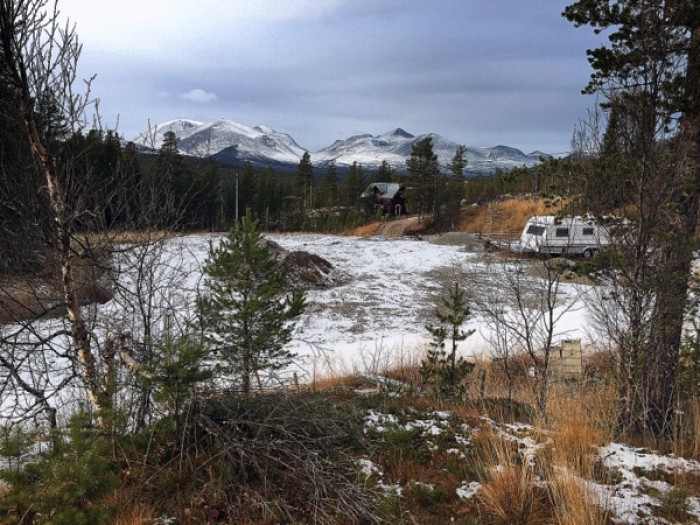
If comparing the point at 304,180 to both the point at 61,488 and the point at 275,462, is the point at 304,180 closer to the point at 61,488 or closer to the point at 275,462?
the point at 275,462

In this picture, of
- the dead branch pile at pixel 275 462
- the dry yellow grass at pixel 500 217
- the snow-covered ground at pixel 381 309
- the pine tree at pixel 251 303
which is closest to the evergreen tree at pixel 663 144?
the snow-covered ground at pixel 381 309

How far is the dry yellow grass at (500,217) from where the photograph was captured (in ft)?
137

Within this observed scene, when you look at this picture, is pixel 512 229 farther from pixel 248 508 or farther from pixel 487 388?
pixel 248 508

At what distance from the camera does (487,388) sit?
8.41 metres

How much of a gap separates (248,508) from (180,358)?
110cm

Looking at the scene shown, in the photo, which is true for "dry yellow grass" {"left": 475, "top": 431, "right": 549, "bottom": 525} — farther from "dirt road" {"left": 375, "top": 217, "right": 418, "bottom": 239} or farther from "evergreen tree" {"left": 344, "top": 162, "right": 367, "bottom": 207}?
"evergreen tree" {"left": 344, "top": 162, "right": 367, "bottom": 207}

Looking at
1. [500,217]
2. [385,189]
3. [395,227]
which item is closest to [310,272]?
[395,227]

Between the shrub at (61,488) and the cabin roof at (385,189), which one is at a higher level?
the cabin roof at (385,189)

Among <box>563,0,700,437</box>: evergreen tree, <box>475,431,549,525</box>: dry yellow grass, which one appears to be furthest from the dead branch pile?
<box>563,0,700,437</box>: evergreen tree

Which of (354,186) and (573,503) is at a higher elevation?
(354,186)

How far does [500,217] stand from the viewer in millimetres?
44312

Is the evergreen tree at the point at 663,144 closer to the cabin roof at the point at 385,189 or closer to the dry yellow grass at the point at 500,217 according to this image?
the dry yellow grass at the point at 500,217

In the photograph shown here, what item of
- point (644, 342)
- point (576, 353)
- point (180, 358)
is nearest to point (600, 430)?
point (644, 342)

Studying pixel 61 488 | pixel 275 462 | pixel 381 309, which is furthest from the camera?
pixel 381 309
